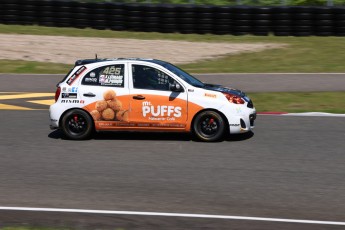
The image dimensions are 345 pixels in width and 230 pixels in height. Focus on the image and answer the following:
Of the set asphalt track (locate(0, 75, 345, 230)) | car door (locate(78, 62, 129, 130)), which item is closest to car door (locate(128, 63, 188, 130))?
car door (locate(78, 62, 129, 130))

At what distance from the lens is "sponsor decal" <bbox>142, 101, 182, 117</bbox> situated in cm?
1288

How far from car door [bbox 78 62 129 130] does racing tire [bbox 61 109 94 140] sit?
0.41ft

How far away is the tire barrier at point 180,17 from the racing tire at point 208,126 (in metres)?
12.4

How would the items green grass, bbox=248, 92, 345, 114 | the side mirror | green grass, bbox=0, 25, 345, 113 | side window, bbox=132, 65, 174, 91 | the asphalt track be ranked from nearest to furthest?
the asphalt track
the side mirror
side window, bbox=132, 65, 174, 91
green grass, bbox=248, 92, 345, 114
green grass, bbox=0, 25, 345, 113

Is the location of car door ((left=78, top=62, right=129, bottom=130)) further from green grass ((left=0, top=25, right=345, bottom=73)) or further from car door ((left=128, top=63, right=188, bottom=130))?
green grass ((left=0, top=25, right=345, bottom=73))

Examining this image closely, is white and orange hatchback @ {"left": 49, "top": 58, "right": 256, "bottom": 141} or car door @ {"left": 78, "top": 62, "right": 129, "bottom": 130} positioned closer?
white and orange hatchback @ {"left": 49, "top": 58, "right": 256, "bottom": 141}

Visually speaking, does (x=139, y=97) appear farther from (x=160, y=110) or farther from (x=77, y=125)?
(x=77, y=125)

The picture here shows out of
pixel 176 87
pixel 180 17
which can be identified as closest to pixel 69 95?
pixel 176 87

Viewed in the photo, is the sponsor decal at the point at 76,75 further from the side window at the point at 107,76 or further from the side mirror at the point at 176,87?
the side mirror at the point at 176,87

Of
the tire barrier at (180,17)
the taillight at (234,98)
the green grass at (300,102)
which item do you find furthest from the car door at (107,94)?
the tire barrier at (180,17)

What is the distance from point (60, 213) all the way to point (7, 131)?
5650mm

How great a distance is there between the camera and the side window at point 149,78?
12961 mm

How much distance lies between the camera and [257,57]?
23.6m

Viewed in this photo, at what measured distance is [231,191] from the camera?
Answer: 9898mm
